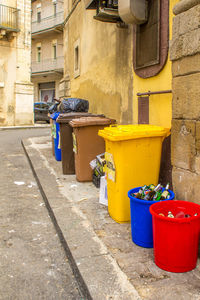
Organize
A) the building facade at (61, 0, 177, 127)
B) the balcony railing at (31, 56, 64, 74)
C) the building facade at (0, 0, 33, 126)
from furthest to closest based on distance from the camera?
the balcony railing at (31, 56, 64, 74)
the building facade at (0, 0, 33, 126)
the building facade at (61, 0, 177, 127)

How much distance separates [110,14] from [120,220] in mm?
3516

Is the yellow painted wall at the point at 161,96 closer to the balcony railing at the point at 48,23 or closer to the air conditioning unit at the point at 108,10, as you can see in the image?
the air conditioning unit at the point at 108,10

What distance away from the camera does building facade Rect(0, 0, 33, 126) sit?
732 inches

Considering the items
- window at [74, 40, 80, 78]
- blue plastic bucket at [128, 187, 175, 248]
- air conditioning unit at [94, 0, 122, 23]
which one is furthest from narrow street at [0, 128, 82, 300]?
window at [74, 40, 80, 78]

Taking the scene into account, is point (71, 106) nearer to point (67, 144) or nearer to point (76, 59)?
point (67, 144)

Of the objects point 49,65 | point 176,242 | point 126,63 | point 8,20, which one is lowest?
point 176,242

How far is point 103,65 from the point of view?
23.1 ft

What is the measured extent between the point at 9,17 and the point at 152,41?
16832 mm

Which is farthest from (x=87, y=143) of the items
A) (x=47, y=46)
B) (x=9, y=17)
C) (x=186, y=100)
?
(x=47, y=46)

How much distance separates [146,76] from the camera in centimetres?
A: 462

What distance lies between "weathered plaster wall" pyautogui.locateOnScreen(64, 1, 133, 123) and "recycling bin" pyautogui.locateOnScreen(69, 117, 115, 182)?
0.72 meters

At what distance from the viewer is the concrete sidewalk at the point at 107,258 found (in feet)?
7.07

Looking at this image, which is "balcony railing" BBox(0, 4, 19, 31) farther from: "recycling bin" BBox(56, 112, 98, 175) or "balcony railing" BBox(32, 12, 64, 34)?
"recycling bin" BBox(56, 112, 98, 175)

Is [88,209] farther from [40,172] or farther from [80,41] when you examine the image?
[80,41]
